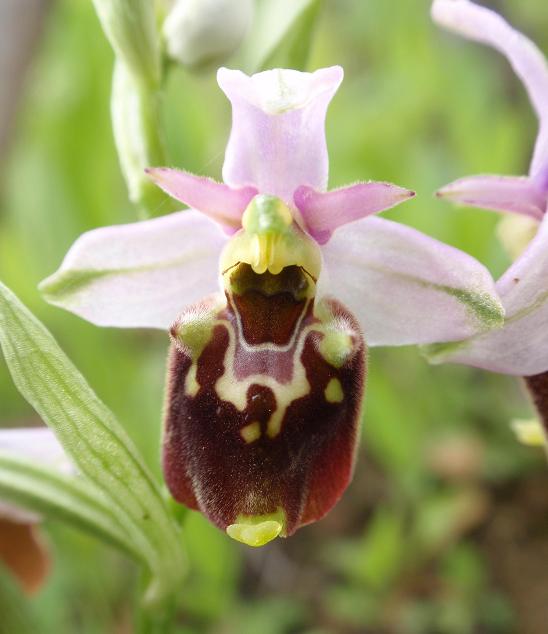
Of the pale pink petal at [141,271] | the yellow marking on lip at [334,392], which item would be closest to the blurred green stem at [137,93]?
the pale pink petal at [141,271]

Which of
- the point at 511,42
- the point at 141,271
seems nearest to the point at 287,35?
the point at 511,42

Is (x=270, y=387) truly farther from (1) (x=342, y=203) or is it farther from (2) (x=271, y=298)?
(1) (x=342, y=203)

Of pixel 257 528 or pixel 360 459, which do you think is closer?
pixel 257 528

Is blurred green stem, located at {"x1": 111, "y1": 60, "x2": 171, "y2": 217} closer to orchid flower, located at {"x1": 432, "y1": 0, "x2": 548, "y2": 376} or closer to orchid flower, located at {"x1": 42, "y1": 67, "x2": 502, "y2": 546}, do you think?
orchid flower, located at {"x1": 42, "y1": 67, "x2": 502, "y2": 546}

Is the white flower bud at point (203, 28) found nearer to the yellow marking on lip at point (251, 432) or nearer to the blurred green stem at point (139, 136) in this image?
the blurred green stem at point (139, 136)

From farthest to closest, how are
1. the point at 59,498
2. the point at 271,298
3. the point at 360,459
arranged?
the point at 360,459 → the point at 59,498 → the point at 271,298

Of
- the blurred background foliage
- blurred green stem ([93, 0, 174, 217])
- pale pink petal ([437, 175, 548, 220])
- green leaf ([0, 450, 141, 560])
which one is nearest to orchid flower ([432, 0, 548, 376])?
pale pink petal ([437, 175, 548, 220])

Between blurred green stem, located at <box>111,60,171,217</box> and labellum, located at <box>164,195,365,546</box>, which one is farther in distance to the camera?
blurred green stem, located at <box>111,60,171,217</box>

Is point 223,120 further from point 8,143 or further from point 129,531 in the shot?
point 129,531
